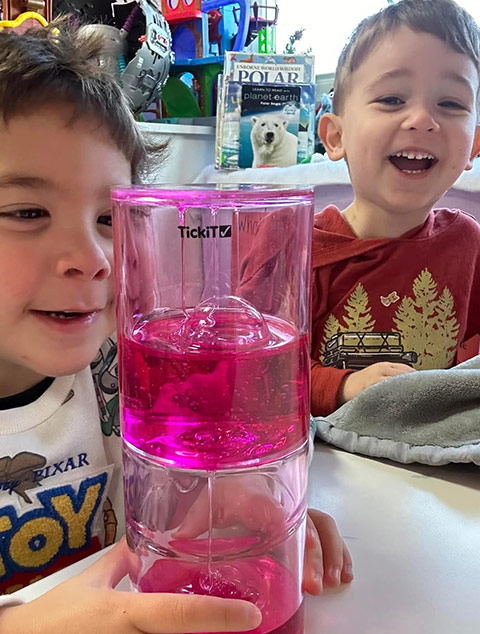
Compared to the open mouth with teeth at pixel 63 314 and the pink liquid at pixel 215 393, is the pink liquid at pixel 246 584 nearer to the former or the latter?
the pink liquid at pixel 215 393

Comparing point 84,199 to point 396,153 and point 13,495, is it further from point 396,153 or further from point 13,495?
point 396,153

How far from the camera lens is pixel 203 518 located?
1.26ft

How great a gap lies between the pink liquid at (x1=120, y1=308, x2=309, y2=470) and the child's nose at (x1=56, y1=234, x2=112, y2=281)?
6.5 inches

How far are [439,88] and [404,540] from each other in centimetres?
67

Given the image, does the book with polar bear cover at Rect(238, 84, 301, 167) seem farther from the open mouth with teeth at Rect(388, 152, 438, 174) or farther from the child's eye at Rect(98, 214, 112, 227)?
the child's eye at Rect(98, 214, 112, 227)

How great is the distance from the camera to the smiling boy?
890 mm

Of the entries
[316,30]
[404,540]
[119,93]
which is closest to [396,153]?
[119,93]

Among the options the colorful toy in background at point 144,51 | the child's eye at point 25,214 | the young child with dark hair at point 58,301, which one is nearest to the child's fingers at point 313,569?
the young child with dark hair at point 58,301

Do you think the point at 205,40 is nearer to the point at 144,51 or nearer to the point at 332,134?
the point at 144,51

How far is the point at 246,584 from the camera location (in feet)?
1.22

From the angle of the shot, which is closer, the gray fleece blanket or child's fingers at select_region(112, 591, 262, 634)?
child's fingers at select_region(112, 591, 262, 634)

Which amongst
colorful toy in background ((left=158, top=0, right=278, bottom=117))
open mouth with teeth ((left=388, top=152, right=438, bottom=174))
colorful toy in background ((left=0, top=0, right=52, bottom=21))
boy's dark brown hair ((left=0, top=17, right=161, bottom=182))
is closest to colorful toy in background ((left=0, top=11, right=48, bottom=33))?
boy's dark brown hair ((left=0, top=17, right=161, bottom=182))

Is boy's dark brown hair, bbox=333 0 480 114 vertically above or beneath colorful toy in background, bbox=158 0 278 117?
beneath

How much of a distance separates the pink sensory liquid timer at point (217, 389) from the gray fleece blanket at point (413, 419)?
0.73ft
